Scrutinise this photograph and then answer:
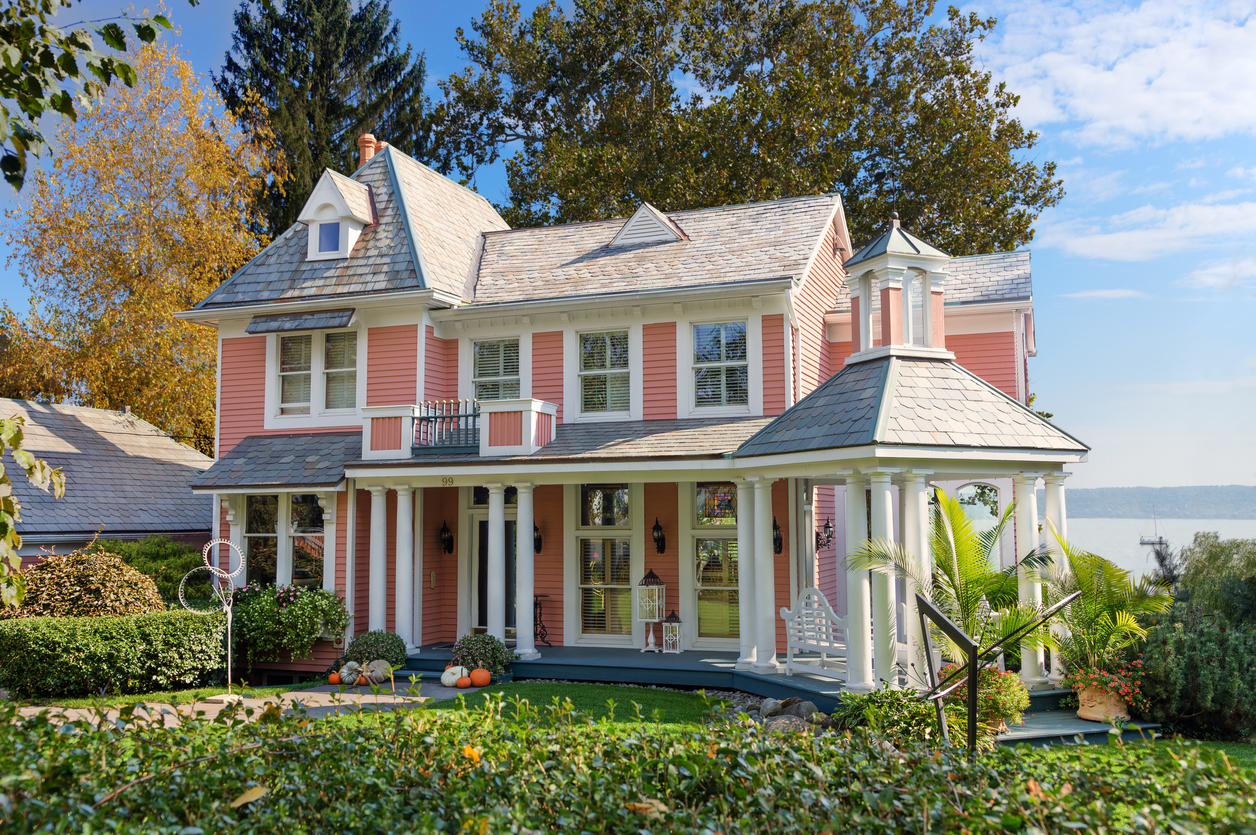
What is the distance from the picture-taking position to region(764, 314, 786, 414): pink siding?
14.5 m

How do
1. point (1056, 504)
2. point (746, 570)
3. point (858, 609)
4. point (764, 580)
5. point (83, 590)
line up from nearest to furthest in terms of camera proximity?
point (858, 609) → point (1056, 504) → point (764, 580) → point (746, 570) → point (83, 590)

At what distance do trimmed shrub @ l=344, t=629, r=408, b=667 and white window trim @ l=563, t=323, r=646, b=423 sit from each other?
4.66 metres

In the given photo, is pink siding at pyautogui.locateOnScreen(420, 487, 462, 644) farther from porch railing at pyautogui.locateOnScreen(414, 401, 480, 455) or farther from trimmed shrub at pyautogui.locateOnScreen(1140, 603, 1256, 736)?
trimmed shrub at pyautogui.locateOnScreen(1140, 603, 1256, 736)

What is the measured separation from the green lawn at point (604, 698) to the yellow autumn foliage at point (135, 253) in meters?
16.4

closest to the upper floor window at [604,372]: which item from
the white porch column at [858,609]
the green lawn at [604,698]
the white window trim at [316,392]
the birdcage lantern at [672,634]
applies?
the birdcage lantern at [672,634]

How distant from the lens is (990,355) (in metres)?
16.1

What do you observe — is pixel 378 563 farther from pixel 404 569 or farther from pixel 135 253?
pixel 135 253

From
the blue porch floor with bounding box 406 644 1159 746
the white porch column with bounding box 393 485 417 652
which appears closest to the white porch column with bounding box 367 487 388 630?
the white porch column with bounding box 393 485 417 652

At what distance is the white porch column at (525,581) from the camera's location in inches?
550

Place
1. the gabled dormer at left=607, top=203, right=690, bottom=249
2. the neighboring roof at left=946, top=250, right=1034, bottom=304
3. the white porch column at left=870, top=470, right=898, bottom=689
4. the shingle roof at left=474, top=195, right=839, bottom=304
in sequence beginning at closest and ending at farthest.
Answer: the white porch column at left=870, top=470, right=898, bottom=689 < the shingle roof at left=474, top=195, right=839, bottom=304 < the neighboring roof at left=946, top=250, right=1034, bottom=304 < the gabled dormer at left=607, top=203, right=690, bottom=249

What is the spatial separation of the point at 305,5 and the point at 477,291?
22.5m

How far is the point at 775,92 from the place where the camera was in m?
25.4

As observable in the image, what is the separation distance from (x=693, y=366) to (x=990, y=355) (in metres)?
5.61

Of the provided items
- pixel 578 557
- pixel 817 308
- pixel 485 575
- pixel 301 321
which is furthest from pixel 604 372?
pixel 301 321
